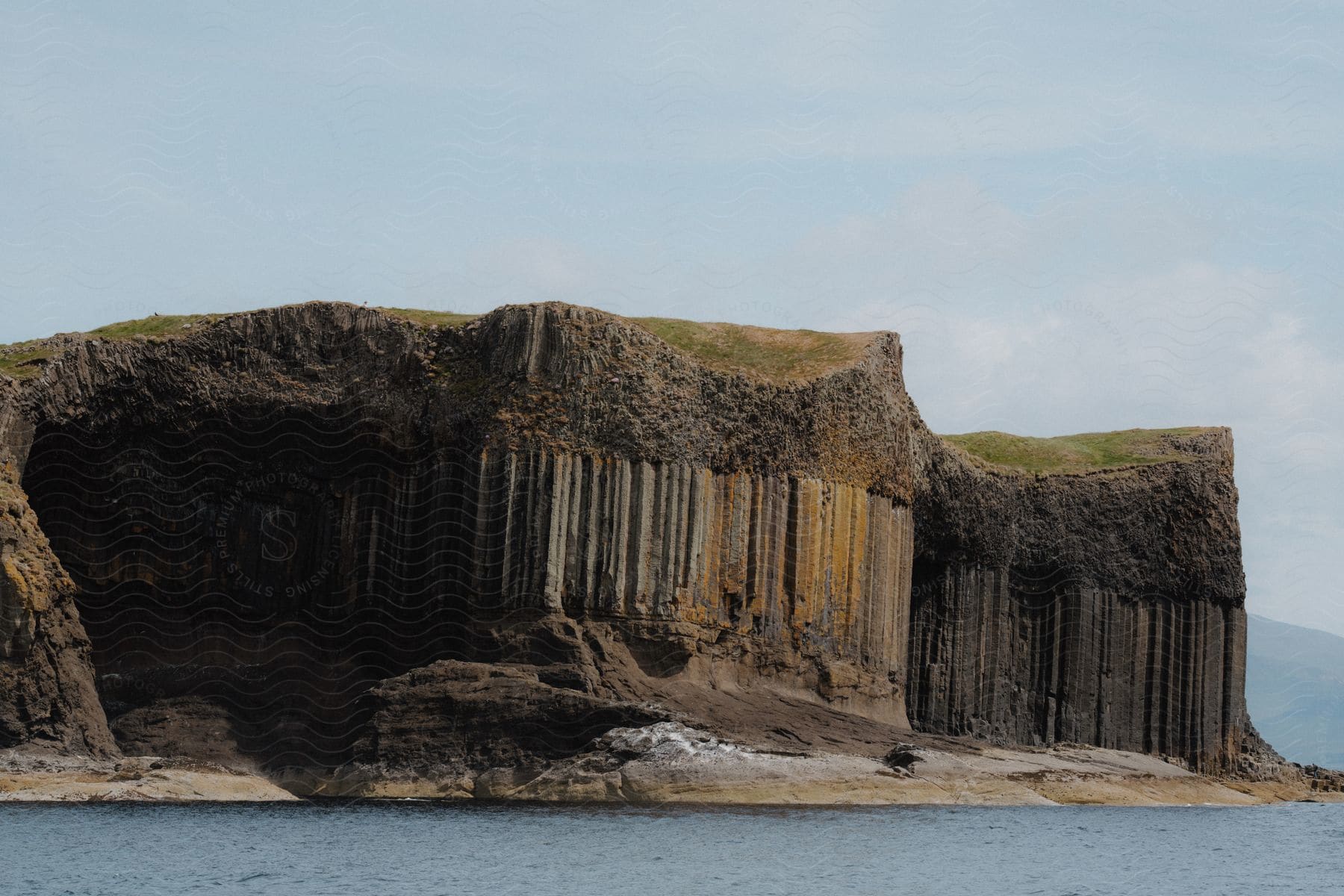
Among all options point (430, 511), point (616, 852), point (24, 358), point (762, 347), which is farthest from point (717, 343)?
point (616, 852)

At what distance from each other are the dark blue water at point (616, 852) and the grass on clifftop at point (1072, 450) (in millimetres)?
23316

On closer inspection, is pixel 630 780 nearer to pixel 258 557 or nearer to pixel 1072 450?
pixel 258 557

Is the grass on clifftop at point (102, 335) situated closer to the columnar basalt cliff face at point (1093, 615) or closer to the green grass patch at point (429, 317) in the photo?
the green grass patch at point (429, 317)

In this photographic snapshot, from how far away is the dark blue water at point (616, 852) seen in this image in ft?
111

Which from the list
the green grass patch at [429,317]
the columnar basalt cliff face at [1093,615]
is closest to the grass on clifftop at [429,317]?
the green grass patch at [429,317]

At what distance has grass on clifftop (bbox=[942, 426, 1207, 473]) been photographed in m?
72.7

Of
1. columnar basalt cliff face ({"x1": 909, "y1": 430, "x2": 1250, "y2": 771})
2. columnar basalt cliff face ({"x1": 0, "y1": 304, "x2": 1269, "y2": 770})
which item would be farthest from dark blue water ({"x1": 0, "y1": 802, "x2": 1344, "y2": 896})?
columnar basalt cliff face ({"x1": 909, "y1": 430, "x2": 1250, "y2": 771})

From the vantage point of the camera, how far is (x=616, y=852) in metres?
38.0

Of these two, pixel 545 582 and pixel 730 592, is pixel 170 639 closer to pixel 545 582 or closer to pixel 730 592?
pixel 545 582

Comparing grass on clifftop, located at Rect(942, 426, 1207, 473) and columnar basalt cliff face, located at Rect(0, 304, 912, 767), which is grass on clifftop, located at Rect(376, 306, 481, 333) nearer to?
columnar basalt cliff face, located at Rect(0, 304, 912, 767)

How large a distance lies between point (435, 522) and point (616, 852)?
19.1 meters

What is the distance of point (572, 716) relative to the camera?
49188 millimetres

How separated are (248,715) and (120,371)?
33.9 ft

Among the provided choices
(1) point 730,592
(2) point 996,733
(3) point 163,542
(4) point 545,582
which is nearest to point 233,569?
(3) point 163,542
